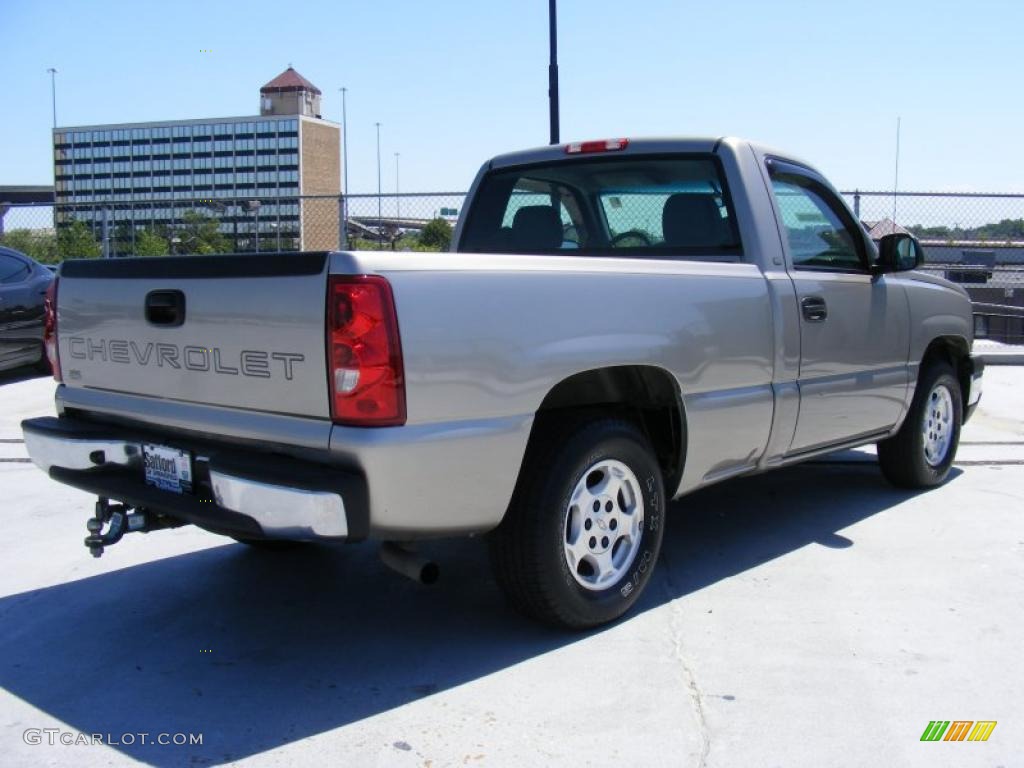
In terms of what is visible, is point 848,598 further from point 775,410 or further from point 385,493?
point 385,493

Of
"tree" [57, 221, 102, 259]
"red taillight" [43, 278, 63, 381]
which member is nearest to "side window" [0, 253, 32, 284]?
"tree" [57, 221, 102, 259]

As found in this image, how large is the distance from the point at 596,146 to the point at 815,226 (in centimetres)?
119

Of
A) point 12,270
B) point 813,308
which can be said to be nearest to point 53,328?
point 813,308

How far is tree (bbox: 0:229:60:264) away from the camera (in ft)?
58.0

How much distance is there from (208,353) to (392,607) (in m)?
1.38

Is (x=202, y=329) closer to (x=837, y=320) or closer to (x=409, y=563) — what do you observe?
(x=409, y=563)

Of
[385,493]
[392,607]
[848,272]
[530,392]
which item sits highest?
[848,272]

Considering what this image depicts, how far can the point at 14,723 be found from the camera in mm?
2988

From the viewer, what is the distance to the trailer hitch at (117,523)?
3570mm

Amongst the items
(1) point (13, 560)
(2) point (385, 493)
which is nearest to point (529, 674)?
(2) point (385, 493)

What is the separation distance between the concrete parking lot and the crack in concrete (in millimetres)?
10

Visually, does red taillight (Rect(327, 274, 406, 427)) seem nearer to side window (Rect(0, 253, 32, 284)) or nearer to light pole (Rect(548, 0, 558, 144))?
side window (Rect(0, 253, 32, 284))

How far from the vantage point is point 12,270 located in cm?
1054

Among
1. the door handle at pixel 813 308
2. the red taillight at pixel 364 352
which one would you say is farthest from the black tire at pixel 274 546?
the door handle at pixel 813 308
